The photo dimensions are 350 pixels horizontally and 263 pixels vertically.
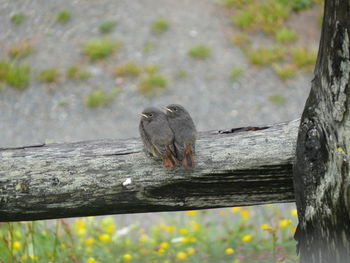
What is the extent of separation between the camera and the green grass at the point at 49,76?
923cm

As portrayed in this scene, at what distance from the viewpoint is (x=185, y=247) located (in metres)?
4.77

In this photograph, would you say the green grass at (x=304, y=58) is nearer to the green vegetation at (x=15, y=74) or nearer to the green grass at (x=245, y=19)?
the green grass at (x=245, y=19)

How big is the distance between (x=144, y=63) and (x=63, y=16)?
1.81 metres

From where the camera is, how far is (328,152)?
2543mm

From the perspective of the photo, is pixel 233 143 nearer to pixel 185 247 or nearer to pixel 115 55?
pixel 185 247

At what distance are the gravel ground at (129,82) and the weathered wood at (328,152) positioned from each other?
18.5 feet

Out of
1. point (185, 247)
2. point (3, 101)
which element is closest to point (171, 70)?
point (3, 101)

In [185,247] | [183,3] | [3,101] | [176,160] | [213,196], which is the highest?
[183,3]

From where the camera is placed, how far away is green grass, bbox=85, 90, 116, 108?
8906mm

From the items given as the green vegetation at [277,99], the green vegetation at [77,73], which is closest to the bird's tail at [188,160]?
the green vegetation at [277,99]

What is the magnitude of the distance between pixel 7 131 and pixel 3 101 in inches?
25.6

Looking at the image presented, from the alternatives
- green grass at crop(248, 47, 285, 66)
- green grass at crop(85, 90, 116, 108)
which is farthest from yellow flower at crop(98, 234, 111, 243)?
green grass at crop(248, 47, 285, 66)

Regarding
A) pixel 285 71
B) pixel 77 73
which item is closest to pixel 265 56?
pixel 285 71

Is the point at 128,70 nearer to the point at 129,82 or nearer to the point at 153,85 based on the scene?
the point at 129,82
